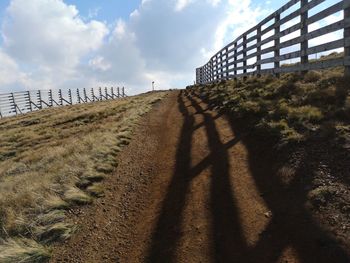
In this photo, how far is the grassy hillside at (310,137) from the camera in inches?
205

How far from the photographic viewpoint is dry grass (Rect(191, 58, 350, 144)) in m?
7.23

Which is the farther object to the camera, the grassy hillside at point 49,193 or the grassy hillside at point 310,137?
the grassy hillside at point 49,193

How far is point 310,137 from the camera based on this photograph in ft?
23.0

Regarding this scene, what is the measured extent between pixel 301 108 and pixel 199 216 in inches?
154

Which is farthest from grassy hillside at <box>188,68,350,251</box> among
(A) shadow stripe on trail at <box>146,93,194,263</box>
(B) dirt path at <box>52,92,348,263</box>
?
(A) shadow stripe on trail at <box>146,93,194,263</box>

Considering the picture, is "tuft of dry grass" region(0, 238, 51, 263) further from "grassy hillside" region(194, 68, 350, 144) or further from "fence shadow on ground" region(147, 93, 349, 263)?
"grassy hillside" region(194, 68, 350, 144)

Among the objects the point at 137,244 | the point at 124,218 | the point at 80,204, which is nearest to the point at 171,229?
the point at 137,244

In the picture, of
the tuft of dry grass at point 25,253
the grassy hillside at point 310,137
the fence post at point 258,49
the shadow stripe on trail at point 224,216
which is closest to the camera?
the shadow stripe on trail at point 224,216

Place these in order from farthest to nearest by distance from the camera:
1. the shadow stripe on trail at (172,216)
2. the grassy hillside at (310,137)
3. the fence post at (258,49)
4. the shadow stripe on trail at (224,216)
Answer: the fence post at (258,49) → the grassy hillside at (310,137) → the shadow stripe on trail at (172,216) → the shadow stripe on trail at (224,216)

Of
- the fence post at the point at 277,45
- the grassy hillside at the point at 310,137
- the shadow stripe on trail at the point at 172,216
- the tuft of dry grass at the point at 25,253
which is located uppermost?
the fence post at the point at 277,45

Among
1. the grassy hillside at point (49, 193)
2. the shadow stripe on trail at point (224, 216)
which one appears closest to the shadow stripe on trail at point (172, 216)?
the shadow stripe on trail at point (224, 216)

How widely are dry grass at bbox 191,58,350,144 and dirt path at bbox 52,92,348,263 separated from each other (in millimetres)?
740

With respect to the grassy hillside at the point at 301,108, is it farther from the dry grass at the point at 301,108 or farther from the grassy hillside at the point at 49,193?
the grassy hillside at the point at 49,193

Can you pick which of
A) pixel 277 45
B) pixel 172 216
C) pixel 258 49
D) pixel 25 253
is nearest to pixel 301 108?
pixel 172 216
